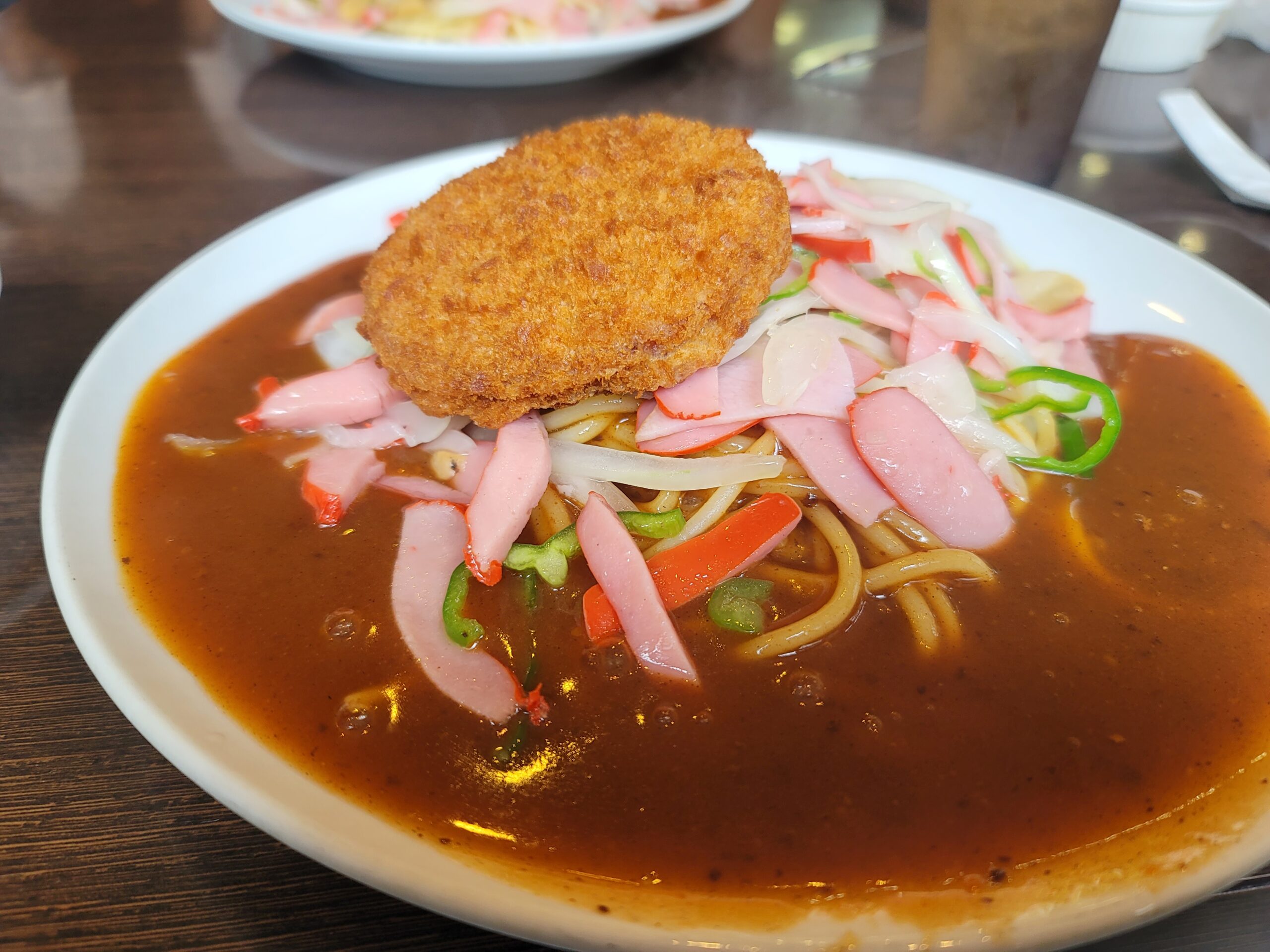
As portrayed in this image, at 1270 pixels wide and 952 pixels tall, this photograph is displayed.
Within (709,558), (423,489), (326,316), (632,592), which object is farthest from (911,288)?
(326,316)

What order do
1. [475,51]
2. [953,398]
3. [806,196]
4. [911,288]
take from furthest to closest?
[475,51]
[806,196]
[911,288]
[953,398]

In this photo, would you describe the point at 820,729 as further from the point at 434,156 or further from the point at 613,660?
the point at 434,156

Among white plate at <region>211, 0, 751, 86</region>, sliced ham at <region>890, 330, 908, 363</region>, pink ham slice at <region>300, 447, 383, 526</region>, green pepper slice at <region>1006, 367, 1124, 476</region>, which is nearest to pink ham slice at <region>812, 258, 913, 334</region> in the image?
sliced ham at <region>890, 330, 908, 363</region>

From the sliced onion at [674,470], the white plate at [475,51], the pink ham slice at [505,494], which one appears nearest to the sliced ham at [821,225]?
the sliced onion at [674,470]

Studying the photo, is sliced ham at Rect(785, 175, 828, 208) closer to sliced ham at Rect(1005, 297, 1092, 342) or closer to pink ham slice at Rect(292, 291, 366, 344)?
sliced ham at Rect(1005, 297, 1092, 342)

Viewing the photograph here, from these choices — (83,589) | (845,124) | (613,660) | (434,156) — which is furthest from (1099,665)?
(845,124)

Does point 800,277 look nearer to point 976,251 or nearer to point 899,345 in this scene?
point 899,345
